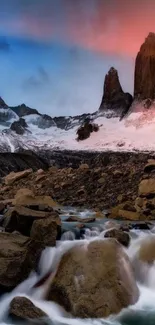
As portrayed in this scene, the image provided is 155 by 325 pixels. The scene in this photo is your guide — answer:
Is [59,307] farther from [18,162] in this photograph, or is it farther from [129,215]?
[18,162]

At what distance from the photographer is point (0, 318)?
1029 centimetres

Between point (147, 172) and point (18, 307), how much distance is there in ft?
64.8

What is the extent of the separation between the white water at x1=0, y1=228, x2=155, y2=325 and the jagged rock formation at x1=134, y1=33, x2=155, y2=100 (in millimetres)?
118070

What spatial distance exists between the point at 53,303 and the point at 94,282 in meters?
1.13

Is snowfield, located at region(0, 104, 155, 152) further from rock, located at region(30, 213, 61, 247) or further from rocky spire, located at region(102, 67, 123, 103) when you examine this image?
rock, located at region(30, 213, 61, 247)

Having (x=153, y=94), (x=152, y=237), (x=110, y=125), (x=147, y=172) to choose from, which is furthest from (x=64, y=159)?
(x=152, y=237)

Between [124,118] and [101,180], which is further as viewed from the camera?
[124,118]

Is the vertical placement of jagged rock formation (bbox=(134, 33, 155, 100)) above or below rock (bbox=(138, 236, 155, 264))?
above

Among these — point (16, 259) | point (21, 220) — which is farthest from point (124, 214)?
point (16, 259)

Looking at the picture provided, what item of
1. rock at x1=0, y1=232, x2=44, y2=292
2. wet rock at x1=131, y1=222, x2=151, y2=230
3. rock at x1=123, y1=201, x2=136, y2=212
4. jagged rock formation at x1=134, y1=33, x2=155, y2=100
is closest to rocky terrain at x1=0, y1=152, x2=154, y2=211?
rock at x1=123, y1=201, x2=136, y2=212

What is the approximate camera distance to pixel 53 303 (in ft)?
36.1

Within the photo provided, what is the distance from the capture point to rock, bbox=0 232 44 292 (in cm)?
1131

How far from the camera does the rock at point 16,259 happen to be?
1131 centimetres

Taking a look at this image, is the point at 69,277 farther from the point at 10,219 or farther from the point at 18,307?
the point at 10,219
